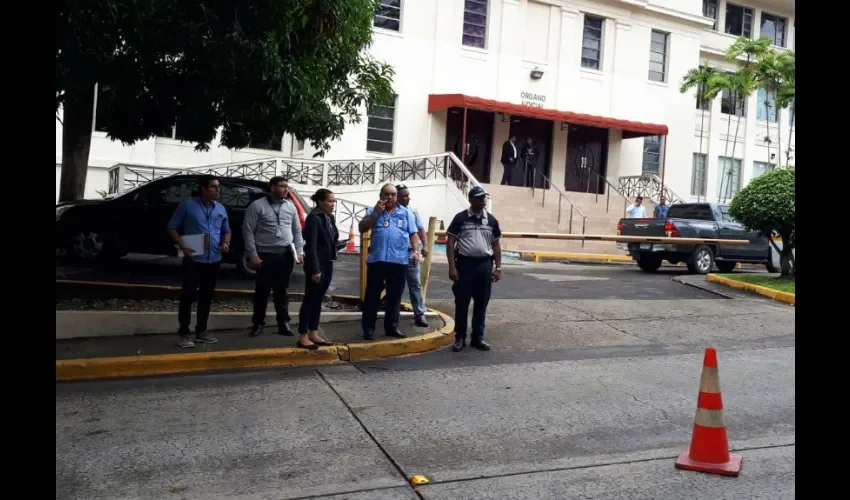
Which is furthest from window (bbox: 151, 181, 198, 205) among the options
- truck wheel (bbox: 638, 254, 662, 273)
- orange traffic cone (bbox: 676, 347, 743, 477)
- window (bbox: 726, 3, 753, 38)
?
window (bbox: 726, 3, 753, 38)

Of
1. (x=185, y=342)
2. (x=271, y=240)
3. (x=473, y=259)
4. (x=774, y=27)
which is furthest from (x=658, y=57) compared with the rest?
(x=185, y=342)

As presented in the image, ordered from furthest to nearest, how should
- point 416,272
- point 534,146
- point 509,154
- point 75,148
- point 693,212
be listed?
point 534,146 → point 509,154 → point 693,212 → point 75,148 → point 416,272

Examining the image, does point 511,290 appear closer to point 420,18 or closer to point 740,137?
point 420,18

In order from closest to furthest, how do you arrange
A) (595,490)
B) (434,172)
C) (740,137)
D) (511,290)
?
(595,490) → (511,290) → (434,172) → (740,137)

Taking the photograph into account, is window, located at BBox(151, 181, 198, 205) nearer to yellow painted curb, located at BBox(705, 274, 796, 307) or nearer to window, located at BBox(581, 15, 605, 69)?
yellow painted curb, located at BBox(705, 274, 796, 307)

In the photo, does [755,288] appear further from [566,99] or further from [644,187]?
A: [566,99]

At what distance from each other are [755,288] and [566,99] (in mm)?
15100

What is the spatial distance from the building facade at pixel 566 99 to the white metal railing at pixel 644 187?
0.17 meters

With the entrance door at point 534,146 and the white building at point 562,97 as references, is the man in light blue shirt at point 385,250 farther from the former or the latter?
the entrance door at point 534,146

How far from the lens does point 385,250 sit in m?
8.68

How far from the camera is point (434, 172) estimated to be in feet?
74.5
